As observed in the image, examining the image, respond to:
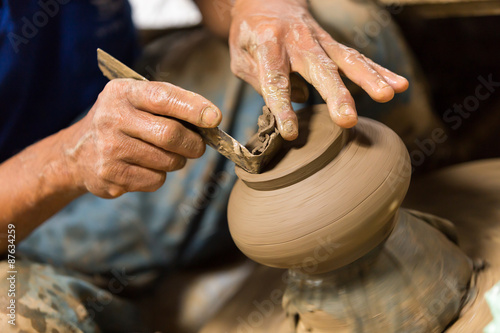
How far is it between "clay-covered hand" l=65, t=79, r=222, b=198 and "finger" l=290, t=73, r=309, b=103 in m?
0.32

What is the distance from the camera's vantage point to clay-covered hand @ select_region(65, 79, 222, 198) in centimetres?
109

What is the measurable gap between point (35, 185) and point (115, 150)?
395 mm

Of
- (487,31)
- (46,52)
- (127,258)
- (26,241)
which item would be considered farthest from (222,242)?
(487,31)

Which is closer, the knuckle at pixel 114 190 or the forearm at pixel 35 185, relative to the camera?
the knuckle at pixel 114 190

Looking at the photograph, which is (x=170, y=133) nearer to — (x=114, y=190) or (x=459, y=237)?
(x=114, y=190)

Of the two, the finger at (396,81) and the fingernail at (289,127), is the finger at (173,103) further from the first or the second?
the finger at (396,81)

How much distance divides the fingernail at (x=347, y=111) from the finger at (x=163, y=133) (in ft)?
1.08

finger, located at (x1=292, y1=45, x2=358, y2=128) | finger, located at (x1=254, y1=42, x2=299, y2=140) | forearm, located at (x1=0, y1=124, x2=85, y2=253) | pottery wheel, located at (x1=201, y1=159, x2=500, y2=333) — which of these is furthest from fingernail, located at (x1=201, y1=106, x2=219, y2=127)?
pottery wheel, located at (x1=201, y1=159, x2=500, y2=333)

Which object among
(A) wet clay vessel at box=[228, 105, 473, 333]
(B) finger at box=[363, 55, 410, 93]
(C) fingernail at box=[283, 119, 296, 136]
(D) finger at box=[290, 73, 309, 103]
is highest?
(B) finger at box=[363, 55, 410, 93]

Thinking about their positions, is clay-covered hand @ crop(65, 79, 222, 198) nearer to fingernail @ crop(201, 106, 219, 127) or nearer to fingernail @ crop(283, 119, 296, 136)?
fingernail @ crop(201, 106, 219, 127)

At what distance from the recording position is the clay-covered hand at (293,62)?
1.08 meters

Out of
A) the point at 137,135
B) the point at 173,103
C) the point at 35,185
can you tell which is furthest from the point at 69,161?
the point at 173,103

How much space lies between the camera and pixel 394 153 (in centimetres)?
110

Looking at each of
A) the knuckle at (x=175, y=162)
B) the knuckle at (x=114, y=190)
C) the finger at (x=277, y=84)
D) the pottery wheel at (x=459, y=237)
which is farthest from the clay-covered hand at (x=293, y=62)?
the pottery wheel at (x=459, y=237)
